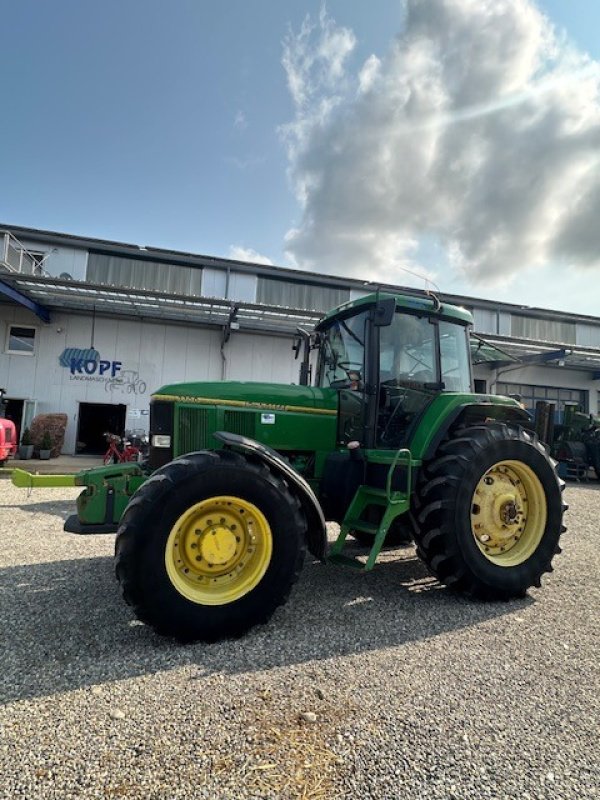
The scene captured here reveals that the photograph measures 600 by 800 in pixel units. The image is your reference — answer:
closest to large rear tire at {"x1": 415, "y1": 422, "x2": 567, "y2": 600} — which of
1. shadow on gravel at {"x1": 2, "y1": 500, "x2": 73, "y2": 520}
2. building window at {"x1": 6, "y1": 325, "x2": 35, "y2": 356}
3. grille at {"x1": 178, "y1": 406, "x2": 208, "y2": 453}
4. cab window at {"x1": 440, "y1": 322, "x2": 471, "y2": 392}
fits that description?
cab window at {"x1": 440, "y1": 322, "x2": 471, "y2": 392}

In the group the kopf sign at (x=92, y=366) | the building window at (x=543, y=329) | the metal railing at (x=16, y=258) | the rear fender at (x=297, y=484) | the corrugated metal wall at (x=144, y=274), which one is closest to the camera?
the rear fender at (x=297, y=484)

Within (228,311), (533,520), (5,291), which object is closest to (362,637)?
(533,520)

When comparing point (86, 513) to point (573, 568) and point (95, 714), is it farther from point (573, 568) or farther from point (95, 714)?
point (573, 568)

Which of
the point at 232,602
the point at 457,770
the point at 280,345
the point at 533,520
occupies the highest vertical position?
the point at 280,345

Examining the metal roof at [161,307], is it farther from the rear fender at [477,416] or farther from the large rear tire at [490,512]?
the large rear tire at [490,512]

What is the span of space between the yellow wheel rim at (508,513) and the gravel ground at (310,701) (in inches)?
17.0

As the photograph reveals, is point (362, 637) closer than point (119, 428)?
Yes

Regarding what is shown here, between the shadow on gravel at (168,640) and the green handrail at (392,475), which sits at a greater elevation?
the green handrail at (392,475)

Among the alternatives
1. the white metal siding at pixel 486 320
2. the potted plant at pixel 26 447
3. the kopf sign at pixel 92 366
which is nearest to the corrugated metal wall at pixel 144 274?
the kopf sign at pixel 92 366

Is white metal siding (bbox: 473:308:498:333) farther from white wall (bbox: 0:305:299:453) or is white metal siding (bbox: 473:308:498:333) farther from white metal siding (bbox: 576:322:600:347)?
white wall (bbox: 0:305:299:453)

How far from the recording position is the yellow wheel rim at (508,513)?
13.6 ft

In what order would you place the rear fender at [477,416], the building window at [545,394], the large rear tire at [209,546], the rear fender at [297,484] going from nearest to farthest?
the large rear tire at [209,546] < the rear fender at [297,484] < the rear fender at [477,416] < the building window at [545,394]

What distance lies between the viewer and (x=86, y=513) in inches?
147

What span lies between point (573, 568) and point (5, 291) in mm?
14358
